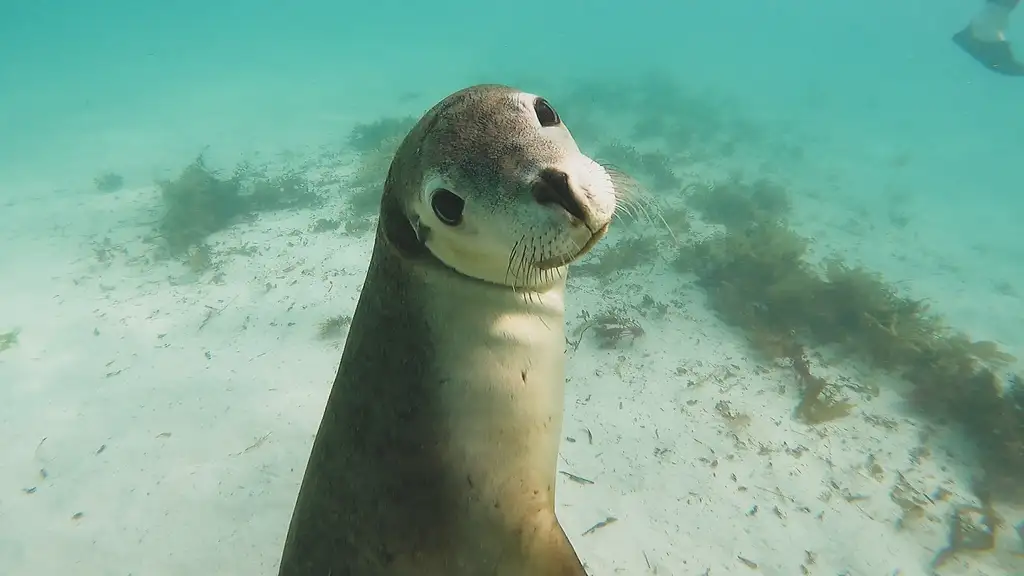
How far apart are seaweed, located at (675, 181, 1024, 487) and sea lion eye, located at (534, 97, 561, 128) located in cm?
444

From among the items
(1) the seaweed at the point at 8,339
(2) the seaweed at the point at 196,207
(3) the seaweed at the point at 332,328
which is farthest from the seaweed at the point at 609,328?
(2) the seaweed at the point at 196,207

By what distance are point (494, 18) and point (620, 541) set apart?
60544 millimetres

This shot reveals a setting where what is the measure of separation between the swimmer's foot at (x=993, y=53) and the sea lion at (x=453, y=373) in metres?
16.6

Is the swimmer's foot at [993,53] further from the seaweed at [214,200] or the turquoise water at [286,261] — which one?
the seaweed at [214,200]

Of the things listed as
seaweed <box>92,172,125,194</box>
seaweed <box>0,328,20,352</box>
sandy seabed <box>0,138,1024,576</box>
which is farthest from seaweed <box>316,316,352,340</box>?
seaweed <box>92,172,125,194</box>

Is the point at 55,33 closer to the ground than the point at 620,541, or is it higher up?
closer to the ground

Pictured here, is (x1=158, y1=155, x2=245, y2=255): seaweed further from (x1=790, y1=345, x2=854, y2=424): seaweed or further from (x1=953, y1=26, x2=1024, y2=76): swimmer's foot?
(x1=953, y1=26, x2=1024, y2=76): swimmer's foot

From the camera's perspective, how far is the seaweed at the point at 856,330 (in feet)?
16.4

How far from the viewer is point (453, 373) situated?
1.32m

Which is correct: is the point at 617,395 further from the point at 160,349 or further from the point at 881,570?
the point at 160,349

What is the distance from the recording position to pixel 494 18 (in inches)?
2269

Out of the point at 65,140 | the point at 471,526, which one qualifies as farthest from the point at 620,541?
the point at 65,140

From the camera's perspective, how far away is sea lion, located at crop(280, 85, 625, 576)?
115cm

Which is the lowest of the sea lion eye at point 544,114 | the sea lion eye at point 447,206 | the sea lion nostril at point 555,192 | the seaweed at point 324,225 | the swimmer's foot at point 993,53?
the seaweed at point 324,225
